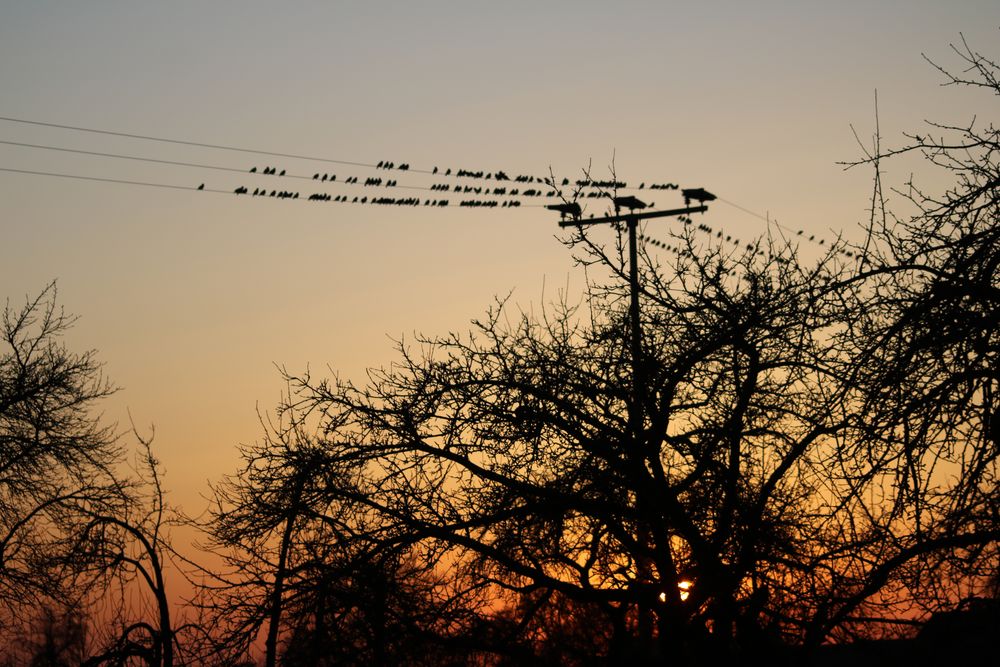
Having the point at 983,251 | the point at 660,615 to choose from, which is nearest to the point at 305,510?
the point at 660,615

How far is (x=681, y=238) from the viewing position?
38.8ft

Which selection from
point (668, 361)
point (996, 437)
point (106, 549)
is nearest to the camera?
point (996, 437)

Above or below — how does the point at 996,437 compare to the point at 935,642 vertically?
above

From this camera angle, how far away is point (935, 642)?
22.6ft

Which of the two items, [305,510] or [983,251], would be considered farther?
[305,510]

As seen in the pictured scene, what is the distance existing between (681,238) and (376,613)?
17.6ft

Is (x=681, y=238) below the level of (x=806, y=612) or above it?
above

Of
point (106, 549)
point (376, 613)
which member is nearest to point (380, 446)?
point (376, 613)

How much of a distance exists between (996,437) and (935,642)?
1463 mm

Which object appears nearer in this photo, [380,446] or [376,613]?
[376,613]

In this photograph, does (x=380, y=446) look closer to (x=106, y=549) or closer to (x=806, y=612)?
(x=806, y=612)

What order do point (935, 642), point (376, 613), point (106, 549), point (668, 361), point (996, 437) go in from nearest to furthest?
point (996, 437)
point (935, 642)
point (376, 613)
point (668, 361)
point (106, 549)

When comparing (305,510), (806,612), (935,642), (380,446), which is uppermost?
(380,446)

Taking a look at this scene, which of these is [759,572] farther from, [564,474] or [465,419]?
[465,419]
